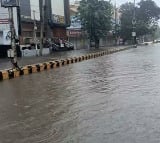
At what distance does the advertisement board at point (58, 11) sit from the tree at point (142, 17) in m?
25.9

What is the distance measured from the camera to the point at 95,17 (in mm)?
56906

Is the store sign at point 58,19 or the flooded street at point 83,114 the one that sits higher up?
the store sign at point 58,19

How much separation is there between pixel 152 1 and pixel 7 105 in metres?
85.2

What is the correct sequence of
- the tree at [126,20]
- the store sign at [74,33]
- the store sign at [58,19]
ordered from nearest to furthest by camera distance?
1. the store sign at [58,19]
2. the store sign at [74,33]
3. the tree at [126,20]

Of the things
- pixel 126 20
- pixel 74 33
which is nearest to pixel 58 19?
pixel 74 33

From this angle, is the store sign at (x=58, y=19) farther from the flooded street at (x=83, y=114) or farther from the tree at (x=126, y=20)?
the flooded street at (x=83, y=114)

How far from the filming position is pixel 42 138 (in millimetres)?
6883

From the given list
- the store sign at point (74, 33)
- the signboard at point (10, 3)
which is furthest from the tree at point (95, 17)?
the signboard at point (10, 3)

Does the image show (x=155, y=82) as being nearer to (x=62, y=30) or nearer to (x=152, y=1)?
(x=62, y=30)

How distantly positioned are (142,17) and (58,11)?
126 feet

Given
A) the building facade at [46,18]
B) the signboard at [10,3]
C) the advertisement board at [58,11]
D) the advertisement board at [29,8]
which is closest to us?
the signboard at [10,3]

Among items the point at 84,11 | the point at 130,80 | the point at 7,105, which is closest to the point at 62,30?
the point at 84,11

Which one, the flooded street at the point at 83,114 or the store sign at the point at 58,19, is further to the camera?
the store sign at the point at 58,19

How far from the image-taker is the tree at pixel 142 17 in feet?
264
